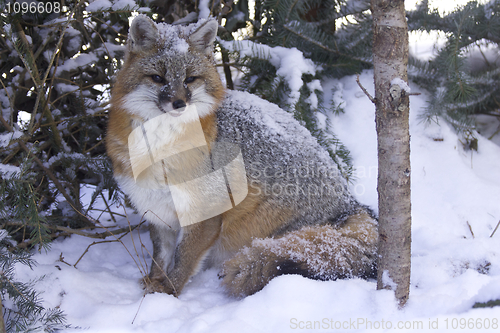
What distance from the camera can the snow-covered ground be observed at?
194cm

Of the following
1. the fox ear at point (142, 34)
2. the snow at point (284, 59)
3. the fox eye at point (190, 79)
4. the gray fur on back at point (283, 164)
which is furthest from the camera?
the snow at point (284, 59)

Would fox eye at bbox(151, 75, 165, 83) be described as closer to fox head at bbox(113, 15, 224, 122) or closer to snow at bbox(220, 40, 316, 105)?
fox head at bbox(113, 15, 224, 122)

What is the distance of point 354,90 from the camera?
14.0ft

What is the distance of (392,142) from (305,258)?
98cm

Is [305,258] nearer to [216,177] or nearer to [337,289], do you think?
[337,289]

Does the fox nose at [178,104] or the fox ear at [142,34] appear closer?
the fox nose at [178,104]

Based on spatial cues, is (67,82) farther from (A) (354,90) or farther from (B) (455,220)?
(B) (455,220)

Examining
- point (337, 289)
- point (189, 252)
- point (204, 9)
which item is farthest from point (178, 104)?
point (204, 9)

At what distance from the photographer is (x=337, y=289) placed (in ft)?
7.18

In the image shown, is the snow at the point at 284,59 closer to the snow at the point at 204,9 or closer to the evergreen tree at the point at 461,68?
the snow at the point at 204,9

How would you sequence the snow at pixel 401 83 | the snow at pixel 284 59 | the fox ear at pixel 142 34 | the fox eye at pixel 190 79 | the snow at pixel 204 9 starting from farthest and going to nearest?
the snow at pixel 204 9
the snow at pixel 284 59
the fox eye at pixel 190 79
the fox ear at pixel 142 34
the snow at pixel 401 83

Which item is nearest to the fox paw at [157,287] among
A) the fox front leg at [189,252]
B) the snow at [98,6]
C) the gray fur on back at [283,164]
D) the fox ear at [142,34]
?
the fox front leg at [189,252]

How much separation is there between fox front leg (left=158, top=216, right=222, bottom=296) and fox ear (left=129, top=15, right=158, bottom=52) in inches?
Result: 50.4

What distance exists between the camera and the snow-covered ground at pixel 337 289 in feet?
6.36
